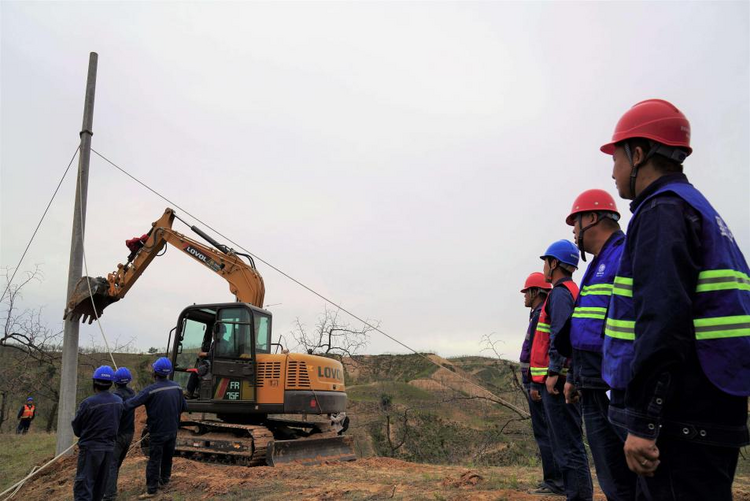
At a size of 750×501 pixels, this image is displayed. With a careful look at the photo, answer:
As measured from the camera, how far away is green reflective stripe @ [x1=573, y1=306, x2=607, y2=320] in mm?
3205

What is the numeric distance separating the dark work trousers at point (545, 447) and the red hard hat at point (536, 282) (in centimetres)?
131

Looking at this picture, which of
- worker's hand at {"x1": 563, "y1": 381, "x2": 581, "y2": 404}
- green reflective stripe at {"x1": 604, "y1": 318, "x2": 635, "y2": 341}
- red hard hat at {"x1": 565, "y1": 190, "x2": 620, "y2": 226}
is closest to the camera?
green reflective stripe at {"x1": 604, "y1": 318, "x2": 635, "y2": 341}

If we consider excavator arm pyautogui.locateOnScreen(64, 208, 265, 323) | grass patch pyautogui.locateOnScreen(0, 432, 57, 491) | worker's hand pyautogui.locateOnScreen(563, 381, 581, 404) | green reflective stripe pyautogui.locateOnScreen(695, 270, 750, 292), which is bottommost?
grass patch pyautogui.locateOnScreen(0, 432, 57, 491)

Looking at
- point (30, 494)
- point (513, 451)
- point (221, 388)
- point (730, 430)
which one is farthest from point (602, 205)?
point (513, 451)

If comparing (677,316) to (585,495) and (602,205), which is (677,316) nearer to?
(602,205)

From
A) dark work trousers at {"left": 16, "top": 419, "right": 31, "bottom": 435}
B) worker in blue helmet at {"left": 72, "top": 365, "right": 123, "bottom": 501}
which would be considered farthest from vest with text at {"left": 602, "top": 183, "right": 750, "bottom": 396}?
dark work trousers at {"left": 16, "top": 419, "right": 31, "bottom": 435}

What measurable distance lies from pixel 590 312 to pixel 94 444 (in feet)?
20.3

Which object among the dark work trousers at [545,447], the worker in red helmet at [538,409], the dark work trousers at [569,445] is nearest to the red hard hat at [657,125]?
the dark work trousers at [569,445]

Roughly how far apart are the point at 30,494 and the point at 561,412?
28.1 feet

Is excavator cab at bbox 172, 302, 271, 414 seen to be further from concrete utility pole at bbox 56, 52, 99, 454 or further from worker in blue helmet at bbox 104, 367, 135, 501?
worker in blue helmet at bbox 104, 367, 135, 501

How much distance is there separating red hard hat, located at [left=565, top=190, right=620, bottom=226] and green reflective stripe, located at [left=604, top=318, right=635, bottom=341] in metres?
1.65

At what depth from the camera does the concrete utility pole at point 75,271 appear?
913cm

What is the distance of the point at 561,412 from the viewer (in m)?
4.59

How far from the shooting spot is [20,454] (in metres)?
13.4
